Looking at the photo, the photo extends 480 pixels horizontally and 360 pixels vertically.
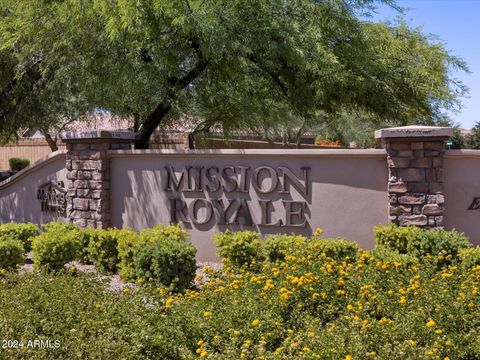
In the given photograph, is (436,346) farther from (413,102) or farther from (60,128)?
(60,128)

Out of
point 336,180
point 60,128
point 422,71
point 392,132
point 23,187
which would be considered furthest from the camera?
point 60,128

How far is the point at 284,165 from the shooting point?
10.1 m

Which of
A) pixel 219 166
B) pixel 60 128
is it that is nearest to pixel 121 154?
pixel 219 166

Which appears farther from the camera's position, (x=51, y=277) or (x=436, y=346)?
(x=51, y=277)

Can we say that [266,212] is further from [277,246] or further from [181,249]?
[181,249]

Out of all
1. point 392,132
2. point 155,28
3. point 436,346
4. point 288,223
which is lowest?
point 436,346

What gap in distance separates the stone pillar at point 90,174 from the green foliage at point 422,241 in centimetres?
502

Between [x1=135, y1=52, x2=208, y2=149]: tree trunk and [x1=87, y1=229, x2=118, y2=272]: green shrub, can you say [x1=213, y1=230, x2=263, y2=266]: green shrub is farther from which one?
[x1=135, y1=52, x2=208, y2=149]: tree trunk

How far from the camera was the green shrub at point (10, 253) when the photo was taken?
29.9 feet

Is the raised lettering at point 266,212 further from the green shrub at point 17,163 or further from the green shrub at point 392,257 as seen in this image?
the green shrub at point 17,163

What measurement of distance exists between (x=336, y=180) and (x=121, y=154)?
157 inches

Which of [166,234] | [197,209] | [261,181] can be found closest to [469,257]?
[261,181]

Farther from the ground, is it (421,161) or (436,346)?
(421,161)

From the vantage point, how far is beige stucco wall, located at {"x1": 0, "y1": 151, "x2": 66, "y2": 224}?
493 inches
